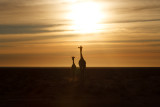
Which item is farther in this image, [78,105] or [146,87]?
[146,87]

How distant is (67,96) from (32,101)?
3.65m

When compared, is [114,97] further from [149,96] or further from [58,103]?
[58,103]

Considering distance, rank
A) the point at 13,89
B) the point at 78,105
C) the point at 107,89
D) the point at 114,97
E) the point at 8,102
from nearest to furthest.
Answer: the point at 78,105, the point at 8,102, the point at 114,97, the point at 107,89, the point at 13,89

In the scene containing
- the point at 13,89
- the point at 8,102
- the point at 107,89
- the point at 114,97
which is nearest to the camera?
the point at 8,102

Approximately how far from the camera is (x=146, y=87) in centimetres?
3188

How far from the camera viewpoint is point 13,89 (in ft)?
107

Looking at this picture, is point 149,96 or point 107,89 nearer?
point 149,96

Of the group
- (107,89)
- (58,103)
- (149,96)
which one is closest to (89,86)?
(107,89)

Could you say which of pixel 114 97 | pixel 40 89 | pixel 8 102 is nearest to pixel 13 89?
pixel 40 89

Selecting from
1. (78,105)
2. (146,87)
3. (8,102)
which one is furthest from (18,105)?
(146,87)

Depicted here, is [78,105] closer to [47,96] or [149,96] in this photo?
[47,96]

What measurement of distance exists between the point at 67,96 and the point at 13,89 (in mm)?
8348

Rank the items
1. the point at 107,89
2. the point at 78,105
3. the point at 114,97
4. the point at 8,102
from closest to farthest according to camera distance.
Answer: the point at 78,105 < the point at 8,102 < the point at 114,97 < the point at 107,89

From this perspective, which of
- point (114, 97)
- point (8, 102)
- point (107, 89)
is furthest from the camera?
point (107, 89)
